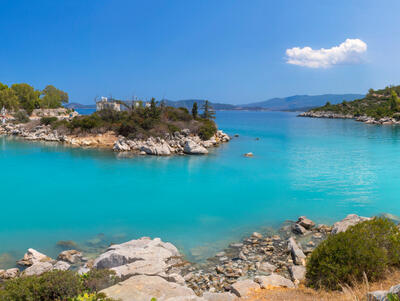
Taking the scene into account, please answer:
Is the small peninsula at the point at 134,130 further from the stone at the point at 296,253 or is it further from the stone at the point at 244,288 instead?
the stone at the point at 244,288

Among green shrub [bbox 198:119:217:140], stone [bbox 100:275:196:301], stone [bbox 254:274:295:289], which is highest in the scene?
green shrub [bbox 198:119:217:140]

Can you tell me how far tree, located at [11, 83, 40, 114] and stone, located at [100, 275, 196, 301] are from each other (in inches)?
2615

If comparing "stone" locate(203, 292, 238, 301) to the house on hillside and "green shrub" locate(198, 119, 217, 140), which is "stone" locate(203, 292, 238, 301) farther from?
the house on hillside

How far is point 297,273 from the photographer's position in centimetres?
724

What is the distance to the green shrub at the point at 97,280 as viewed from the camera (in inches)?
201

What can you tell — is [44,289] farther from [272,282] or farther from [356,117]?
[356,117]

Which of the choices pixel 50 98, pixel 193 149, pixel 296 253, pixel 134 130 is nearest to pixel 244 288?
pixel 296 253

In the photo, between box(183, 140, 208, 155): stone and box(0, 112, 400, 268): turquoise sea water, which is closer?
box(0, 112, 400, 268): turquoise sea water

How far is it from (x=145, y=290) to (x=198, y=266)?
3220 mm

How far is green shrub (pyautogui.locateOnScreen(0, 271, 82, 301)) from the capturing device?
444 centimetres

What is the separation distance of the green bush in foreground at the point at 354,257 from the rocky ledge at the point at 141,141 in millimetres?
21790

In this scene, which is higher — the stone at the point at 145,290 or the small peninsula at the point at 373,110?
the small peninsula at the point at 373,110

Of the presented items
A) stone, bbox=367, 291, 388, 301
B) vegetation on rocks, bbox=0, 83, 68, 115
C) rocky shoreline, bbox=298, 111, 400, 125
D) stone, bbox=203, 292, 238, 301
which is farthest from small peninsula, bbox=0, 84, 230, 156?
rocky shoreline, bbox=298, 111, 400, 125

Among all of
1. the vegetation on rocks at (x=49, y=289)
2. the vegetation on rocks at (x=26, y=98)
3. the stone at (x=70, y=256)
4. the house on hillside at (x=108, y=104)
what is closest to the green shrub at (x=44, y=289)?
the vegetation on rocks at (x=49, y=289)
